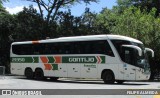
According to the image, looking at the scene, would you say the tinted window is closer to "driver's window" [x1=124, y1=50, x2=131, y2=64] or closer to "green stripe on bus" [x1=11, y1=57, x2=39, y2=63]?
"green stripe on bus" [x1=11, y1=57, x2=39, y2=63]

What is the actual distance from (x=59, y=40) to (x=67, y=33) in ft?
65.5

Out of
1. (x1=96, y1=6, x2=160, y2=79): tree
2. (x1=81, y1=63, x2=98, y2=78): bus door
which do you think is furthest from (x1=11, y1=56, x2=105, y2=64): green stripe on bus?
(x1=96, y1=6, x2=160, y2=79): tree

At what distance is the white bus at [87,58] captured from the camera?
2997 centimetres

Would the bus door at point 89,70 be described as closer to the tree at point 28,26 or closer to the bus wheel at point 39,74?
the bus wheel at point 39,74

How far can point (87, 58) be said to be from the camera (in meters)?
31.8

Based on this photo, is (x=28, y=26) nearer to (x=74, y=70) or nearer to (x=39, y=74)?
(x=39, y=74)

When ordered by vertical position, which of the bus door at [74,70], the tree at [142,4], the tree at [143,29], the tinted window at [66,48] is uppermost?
the tree at [142,4]

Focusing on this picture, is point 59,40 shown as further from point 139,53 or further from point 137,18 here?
point 137,18

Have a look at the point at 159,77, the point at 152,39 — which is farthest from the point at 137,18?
the point at 159,77

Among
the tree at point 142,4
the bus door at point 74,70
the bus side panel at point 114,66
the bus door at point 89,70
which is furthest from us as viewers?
the tree at point 142,4

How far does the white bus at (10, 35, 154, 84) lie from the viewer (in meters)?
30.0

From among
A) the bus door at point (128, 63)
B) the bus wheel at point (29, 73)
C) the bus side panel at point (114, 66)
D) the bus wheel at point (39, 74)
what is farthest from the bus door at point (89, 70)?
the bus wheel at point (29, 73)

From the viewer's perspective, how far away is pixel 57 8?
197 ft

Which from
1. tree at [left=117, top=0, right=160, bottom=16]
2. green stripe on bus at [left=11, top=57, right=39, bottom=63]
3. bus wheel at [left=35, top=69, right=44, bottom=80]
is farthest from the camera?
tree at [left=117, top=0, right=160, bottom=16]
